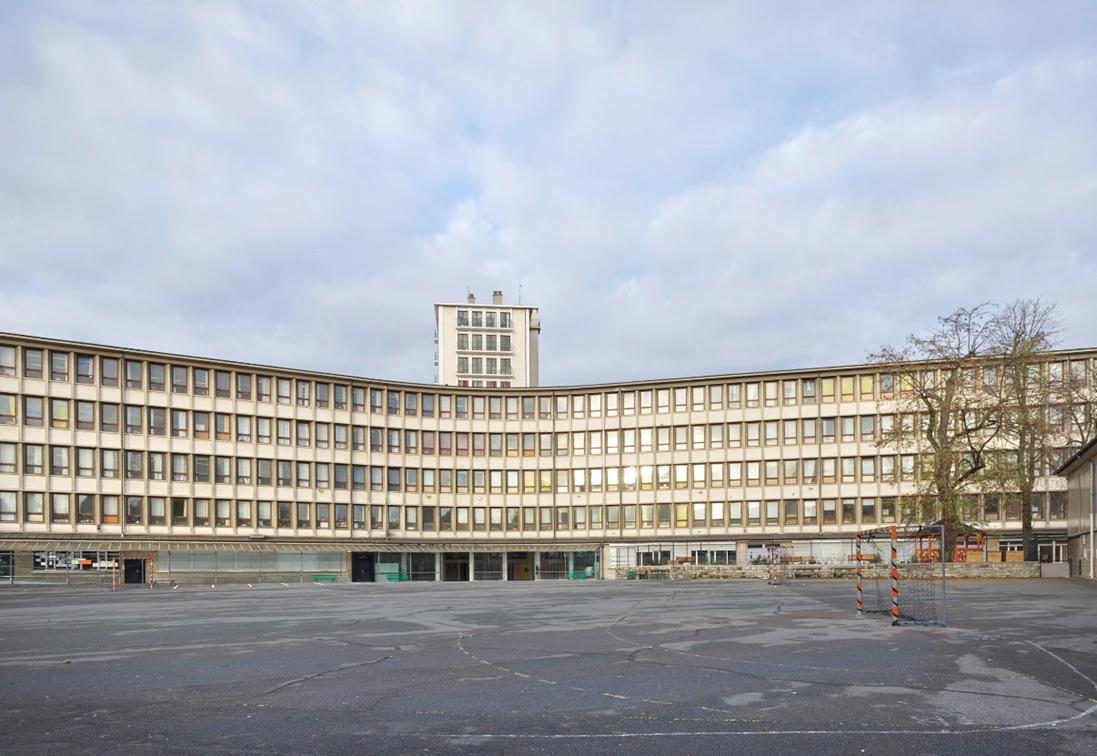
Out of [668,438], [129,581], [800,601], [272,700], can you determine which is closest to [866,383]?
[668,438]

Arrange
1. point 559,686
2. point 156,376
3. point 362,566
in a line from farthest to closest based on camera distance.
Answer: point 362,566 → point 156,376 → point 559,686

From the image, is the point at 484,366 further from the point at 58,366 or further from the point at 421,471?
the point at 58,366

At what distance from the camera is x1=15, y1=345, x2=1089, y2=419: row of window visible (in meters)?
63.2

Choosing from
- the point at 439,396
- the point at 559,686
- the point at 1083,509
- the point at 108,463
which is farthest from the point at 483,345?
the point at 559,686

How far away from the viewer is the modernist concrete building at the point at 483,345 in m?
122

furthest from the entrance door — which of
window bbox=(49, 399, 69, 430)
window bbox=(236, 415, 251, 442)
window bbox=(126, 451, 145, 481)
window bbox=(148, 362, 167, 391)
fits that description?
window bbox=(49, 399, 69, 430)

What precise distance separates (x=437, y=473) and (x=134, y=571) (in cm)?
2506

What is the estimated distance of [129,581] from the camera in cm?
6266

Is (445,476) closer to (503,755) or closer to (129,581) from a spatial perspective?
(129,581)

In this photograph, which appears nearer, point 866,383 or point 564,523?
point 866,383

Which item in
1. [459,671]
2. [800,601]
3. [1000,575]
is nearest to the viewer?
[459,671]

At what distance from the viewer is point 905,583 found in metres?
38.6

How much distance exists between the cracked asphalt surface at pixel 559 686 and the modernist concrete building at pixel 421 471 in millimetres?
43800

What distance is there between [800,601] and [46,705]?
22.7 meters
